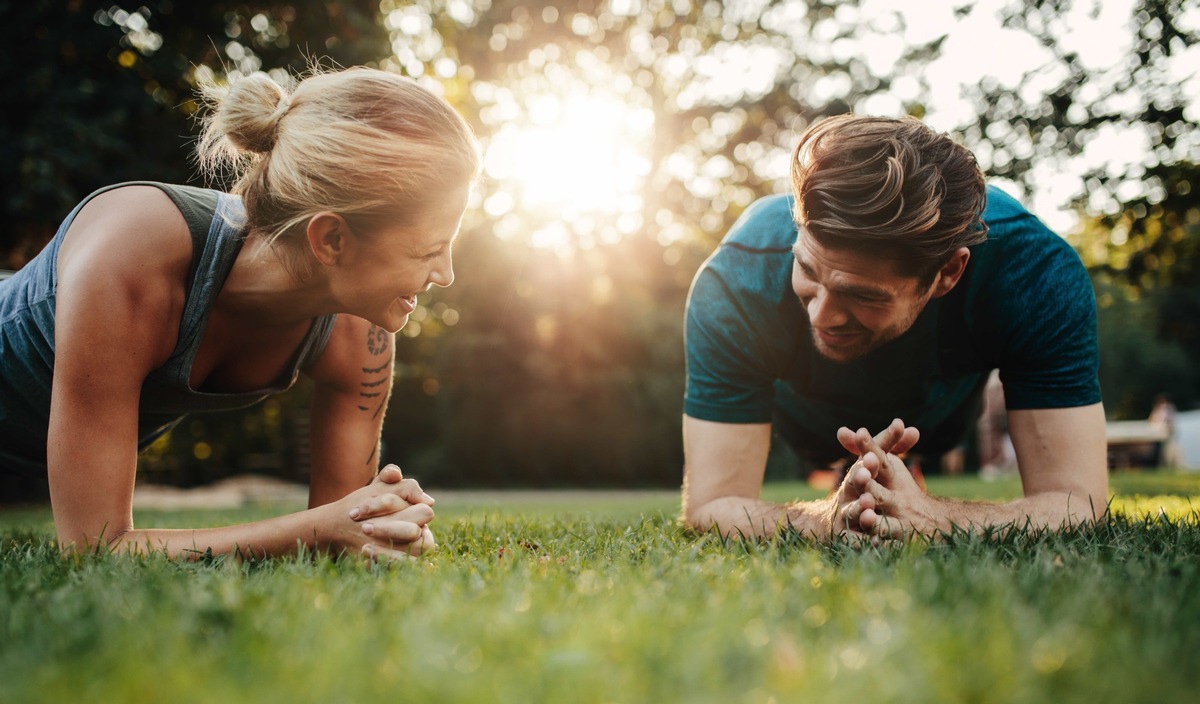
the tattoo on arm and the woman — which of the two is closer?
the woman

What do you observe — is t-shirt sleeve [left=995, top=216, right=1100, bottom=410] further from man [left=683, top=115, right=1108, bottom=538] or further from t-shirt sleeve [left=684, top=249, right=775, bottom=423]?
t-shirt sleeve [left=684, top=249, right=775, bottom=423]

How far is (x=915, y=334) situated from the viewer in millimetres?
3613

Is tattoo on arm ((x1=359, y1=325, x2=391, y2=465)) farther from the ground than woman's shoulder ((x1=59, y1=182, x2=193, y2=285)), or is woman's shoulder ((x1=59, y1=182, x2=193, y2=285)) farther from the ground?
woman's shoulder ((x1=59, y1=182, x2=193, y2=285))

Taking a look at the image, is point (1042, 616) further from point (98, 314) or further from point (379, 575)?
point (98, 314)

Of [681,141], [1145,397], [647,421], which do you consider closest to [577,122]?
[681,141]

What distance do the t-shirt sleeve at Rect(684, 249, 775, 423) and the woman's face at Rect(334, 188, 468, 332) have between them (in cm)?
119

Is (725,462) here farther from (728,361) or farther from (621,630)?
(621,630)

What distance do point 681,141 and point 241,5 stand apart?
11.7 metres

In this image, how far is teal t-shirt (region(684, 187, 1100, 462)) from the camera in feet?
10.8

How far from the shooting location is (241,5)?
12.3 m

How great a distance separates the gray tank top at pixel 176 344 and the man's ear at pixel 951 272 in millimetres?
2462

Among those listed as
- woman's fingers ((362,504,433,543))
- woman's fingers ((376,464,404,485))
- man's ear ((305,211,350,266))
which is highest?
man's ear ((305,211,350,266))

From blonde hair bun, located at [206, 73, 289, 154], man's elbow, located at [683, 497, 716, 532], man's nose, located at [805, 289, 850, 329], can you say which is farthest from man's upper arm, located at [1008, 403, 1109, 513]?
blonde hair bun, located at [206, 73, 289, 154]

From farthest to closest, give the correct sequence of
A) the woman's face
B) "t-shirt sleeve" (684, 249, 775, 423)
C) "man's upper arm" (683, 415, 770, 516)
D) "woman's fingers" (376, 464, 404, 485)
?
"t-shirt sleeve" (684, 249, 775, 423), "man's upper arm" (683, 415, 770, 516), the woman's face, "woman's fingers" (376, 464, 404, 485)
